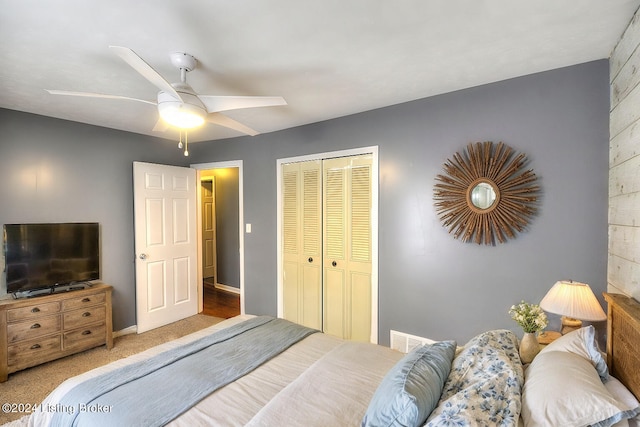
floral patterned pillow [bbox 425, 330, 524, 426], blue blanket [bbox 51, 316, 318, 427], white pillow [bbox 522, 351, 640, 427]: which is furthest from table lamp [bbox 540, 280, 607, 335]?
blue blanket [bbox 51, 316, 318, 427]

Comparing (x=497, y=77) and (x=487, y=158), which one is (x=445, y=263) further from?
(x=497, y=77)

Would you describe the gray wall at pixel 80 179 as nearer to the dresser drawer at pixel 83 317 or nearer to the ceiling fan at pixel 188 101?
the dresser drawer at pixel 83 317

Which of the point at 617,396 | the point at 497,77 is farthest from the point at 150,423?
the point at 497,77

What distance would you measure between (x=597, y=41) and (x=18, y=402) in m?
4.64

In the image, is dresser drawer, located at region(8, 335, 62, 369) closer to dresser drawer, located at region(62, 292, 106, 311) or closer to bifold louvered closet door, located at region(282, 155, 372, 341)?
dresser drawer, located at region(62, 292, 106, 311)

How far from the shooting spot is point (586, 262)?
6.58 feet

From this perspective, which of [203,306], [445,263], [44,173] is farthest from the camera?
[203,306]

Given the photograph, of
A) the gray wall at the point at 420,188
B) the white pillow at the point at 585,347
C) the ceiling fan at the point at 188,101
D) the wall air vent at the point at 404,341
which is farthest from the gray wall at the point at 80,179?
the white pillow at the point at 585,347

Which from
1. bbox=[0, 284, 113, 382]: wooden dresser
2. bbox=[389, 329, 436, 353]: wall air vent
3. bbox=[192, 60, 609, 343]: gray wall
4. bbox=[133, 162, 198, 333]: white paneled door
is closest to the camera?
bbox=[192, 60, 609, 343]: gray wall

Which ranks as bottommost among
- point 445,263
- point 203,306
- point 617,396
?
point 203,306

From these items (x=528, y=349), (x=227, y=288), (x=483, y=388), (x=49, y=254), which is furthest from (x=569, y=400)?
(x=227, y=288)

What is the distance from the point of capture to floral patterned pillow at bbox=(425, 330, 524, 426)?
0.97 meters

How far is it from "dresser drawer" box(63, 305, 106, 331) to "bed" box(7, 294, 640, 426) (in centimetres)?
169

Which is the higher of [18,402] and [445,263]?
[445,263]
